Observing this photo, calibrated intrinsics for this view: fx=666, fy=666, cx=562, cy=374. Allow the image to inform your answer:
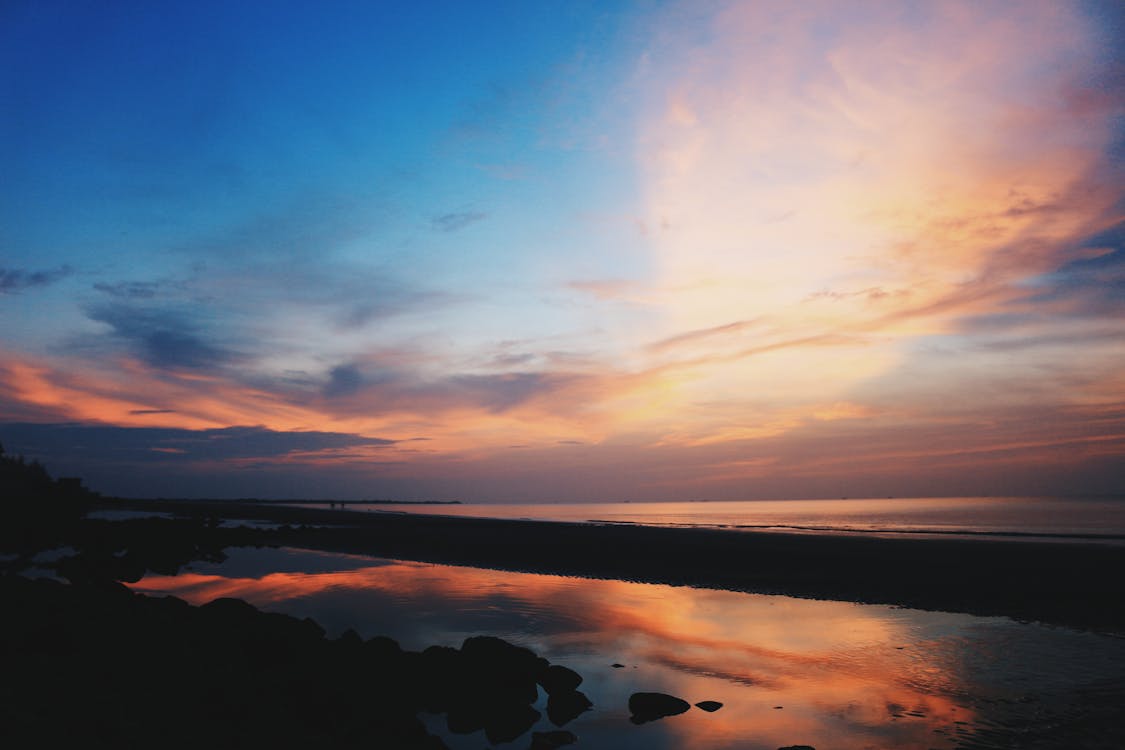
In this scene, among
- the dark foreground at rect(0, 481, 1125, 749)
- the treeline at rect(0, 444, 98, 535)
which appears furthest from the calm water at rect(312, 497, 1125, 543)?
the treeline at rect(0, 444, 98, 535)

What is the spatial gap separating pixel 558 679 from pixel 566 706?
2.38 ft

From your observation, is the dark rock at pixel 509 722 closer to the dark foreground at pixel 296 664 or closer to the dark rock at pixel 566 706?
the dark foreground at pixel 296 664

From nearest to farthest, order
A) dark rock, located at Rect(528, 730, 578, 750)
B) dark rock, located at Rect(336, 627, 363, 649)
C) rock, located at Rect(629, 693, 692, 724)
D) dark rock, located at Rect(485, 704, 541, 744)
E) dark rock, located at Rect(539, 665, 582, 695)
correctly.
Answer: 1. dark rock, located at Rect(528, 730, 578, 750)
2. dark rock, located at Rect(485, 704, 541, 744)
3. rock, located at Rect(629, 693, 692, 724)
4. dark rock, located at Rect(539, 665, 582, 695)
5. dark rock, located at Rect(336, 627, 363, 649)

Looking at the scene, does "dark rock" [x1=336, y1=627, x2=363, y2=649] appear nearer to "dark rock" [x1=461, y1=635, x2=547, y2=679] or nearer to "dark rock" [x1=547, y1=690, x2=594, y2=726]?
"dark rock" [x1=461, y1=635, x2=547, y2=679]

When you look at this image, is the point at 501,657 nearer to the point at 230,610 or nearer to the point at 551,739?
the point at 551,739

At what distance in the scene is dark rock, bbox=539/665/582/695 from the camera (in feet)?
37.4

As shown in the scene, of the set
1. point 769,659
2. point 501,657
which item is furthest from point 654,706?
point 769,659

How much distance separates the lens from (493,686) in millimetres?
11344

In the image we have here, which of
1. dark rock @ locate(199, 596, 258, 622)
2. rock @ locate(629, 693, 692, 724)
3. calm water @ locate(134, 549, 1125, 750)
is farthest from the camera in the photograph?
dark rock @ locate(199, 596, 258, 622)

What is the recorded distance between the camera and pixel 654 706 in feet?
34.7

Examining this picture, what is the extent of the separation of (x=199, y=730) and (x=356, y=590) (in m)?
16.2

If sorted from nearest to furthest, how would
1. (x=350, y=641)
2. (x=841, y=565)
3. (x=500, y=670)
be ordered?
(x=500, y=670) → (x=350, y=641) → (x=841, y=565)

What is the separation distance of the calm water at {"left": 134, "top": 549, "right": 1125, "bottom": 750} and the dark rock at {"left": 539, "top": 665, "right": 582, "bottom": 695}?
402mm

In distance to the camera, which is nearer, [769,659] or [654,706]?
[654,706]
